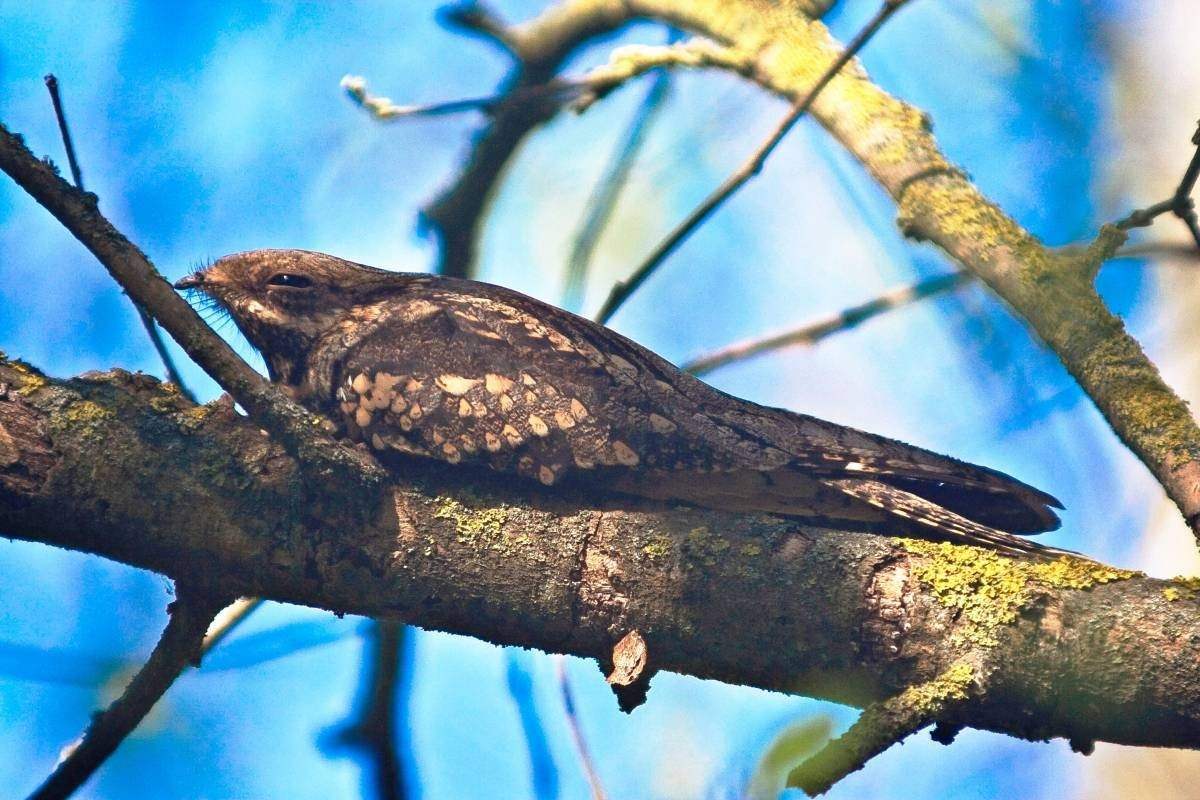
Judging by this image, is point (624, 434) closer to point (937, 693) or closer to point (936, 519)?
point (936, 519)

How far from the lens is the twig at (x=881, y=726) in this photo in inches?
84.9

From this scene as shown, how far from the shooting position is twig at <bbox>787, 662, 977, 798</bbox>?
2156 mm

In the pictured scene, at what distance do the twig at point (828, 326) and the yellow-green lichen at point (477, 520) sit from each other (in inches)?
57.4

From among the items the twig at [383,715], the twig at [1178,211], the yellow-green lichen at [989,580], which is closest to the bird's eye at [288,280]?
the twig at [383,715]

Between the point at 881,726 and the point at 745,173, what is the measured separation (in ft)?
7.22

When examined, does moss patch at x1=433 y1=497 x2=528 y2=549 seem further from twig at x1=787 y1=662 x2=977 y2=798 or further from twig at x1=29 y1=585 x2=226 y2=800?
twig at x1=787 y1=662 x2=977 y2=798

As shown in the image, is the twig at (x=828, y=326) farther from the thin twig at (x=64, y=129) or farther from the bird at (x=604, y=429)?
the thin twig at (x=64, y=129)

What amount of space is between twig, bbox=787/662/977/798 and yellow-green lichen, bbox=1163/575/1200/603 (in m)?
0.55

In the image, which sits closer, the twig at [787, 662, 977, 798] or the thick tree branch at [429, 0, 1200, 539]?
the twig at [787, 662, 977, 798]

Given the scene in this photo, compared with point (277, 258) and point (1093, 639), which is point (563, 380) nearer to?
point (277, 258)

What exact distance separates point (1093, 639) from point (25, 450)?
2.70 meters

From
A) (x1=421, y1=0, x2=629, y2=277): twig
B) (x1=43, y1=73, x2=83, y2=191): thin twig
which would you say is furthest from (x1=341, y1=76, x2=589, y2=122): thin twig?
(x1=43, y1=73, x2=83, y2=191): thin twig

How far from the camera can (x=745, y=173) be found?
3.84 m

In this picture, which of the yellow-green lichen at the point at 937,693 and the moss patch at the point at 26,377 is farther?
the moss patch at the point at 26,377
